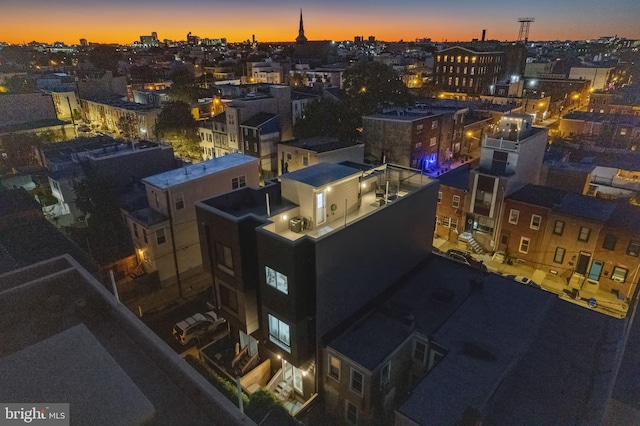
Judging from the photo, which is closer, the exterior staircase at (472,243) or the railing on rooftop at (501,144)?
the railing on rooftop at (501,144)

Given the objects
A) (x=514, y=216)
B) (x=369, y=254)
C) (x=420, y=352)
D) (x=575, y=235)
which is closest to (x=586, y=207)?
(x=575, y=235)

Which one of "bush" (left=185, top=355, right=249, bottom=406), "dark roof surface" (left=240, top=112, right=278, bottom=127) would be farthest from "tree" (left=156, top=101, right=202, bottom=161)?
"bush" (left=185, top=355, right=249, bottom=406)

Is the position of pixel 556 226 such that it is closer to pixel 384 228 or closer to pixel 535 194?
pixel 535 194

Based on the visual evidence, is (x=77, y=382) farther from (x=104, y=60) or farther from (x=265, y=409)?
(x=104, y=60)

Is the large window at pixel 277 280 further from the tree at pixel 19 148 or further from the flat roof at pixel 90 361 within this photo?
the tree at pixel 19 148

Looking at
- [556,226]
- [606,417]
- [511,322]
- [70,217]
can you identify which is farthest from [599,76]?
[70,217]

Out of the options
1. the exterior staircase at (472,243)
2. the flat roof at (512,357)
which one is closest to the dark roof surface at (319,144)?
the exterior staircase at (472,243)
